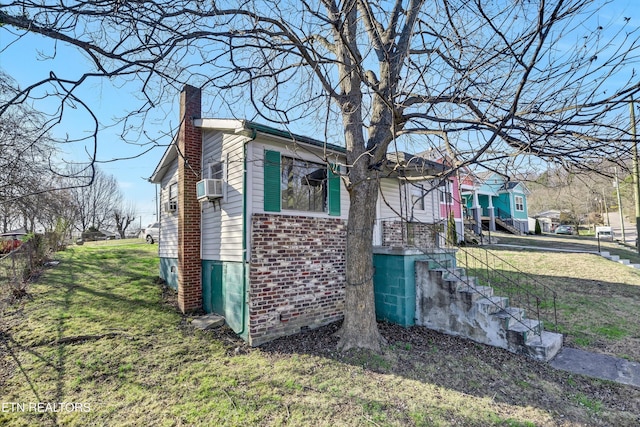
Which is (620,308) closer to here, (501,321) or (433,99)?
(501,321)

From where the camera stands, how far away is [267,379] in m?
4.53

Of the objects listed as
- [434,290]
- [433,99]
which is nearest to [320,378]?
[434,290]

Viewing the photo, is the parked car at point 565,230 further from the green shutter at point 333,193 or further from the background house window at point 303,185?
the background house window at point 303,185

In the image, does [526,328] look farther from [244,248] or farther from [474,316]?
[244,248]

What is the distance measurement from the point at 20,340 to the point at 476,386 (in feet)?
23.8

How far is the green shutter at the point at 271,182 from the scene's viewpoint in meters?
6.16

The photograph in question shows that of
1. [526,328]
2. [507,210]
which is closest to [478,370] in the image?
[526,328]

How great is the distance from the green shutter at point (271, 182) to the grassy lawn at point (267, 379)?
2.53 metres

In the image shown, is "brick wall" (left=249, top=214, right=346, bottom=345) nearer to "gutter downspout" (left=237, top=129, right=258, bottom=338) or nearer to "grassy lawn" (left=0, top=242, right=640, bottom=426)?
"gutter downspout" (left=237, top=129, right=258, bottom=338)

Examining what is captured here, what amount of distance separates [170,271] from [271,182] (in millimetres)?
4806

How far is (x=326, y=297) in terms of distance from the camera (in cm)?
684

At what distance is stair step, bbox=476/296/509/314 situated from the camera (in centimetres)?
575

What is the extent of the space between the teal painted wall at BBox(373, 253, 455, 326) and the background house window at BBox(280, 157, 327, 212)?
5.98 ft

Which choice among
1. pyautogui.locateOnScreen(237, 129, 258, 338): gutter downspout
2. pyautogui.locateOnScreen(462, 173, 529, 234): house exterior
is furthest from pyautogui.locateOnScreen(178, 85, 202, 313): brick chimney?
pyautogui.locateOnScreen(462, 173, 529, 234): house exterior
